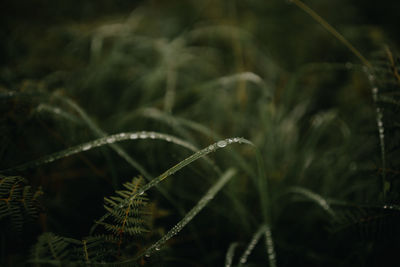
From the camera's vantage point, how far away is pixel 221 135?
3.29 ft

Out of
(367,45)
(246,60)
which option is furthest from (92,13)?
(367,45)

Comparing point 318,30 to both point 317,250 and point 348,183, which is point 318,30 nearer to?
point 348,183

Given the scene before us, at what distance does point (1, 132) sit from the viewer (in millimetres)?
623

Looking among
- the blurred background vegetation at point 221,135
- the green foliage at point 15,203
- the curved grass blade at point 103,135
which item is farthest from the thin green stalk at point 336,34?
the green foliage at point 15,203

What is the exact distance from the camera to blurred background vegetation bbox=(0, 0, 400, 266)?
609 mm

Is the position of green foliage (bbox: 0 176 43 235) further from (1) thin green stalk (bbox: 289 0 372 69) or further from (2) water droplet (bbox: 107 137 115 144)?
(1) thin green stalk (bbox: 289 0 372 69)

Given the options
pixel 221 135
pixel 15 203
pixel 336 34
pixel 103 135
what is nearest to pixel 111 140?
pixel 103 135

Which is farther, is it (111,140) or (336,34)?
(336,34)

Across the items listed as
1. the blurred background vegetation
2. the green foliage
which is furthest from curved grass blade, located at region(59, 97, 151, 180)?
the green foliage

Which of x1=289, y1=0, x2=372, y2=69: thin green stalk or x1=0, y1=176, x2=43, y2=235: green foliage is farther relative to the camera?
x1=289, y1=0, x2=372, y2=69: thin green stalk

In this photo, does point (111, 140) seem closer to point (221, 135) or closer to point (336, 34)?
point (221, 135)

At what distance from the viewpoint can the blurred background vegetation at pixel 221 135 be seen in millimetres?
609

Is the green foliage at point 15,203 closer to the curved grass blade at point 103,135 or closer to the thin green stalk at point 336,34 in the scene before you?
the curved grass blade at point 103,135

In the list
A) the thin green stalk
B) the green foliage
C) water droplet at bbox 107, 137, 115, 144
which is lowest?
the green foliage
